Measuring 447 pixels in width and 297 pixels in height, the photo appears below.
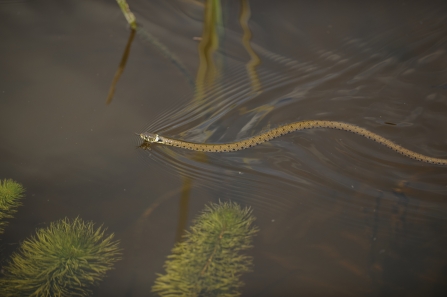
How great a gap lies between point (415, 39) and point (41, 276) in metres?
5.22

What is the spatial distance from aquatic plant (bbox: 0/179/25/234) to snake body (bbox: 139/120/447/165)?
151cm

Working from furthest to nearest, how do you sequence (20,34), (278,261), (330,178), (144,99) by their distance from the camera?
(20,34)
(144,99)
(330,178)
(278,261)

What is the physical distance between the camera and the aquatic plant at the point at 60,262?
356 cm

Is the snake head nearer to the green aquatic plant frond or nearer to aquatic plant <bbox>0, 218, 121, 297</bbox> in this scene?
aquatic plant <bbox>0, 218, 121, 297</bbox>

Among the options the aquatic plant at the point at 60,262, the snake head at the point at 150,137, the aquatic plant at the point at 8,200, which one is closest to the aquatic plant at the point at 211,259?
the aquatic plant at the point at 60,262

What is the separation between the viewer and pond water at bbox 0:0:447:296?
13.0ft

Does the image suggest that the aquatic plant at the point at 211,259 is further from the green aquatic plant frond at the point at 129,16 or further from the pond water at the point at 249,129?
the green aquatic plant frond at the point at 129,16

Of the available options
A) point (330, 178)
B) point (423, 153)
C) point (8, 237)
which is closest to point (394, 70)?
point (423, 153)

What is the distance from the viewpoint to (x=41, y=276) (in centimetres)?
361

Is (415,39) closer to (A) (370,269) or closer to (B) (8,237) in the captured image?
(A) (370,269)

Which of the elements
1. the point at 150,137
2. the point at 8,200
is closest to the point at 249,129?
the point at 150,137

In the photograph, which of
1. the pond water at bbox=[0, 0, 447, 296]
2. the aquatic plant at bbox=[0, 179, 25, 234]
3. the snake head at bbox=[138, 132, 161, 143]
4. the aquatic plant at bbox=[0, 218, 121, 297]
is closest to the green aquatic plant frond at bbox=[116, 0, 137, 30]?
the pond water at bbox=[0, 0, 447, 296]

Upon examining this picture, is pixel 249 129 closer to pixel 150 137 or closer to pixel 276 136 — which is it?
pixel 276 136

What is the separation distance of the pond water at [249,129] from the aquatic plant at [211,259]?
0.17 m
